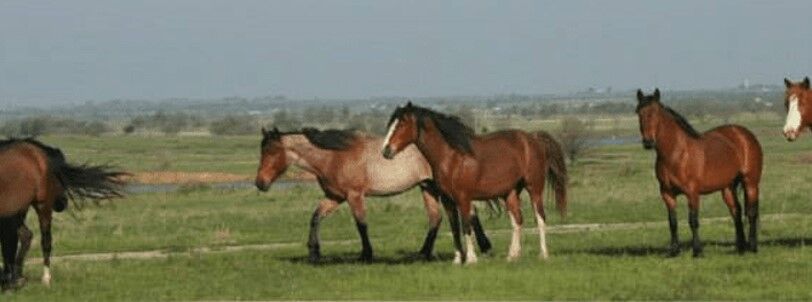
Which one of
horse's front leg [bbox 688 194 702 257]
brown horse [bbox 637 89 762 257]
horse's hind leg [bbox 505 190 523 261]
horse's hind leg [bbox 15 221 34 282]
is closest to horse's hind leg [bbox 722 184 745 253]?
brown horse [bbox 637 89 762 257]

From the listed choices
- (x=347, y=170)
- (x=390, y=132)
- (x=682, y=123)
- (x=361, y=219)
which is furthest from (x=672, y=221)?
(x=347, y=170)

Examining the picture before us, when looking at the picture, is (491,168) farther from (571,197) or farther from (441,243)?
(571,197)

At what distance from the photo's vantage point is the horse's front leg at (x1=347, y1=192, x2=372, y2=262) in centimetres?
1977

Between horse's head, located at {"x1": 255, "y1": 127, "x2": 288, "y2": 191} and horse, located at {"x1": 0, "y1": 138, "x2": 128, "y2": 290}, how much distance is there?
2.46 m

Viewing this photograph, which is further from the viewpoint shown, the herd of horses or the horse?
the herd of horses

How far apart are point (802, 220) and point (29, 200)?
50.7 feet

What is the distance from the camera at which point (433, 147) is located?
61.9ft

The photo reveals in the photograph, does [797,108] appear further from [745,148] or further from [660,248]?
[660,248]

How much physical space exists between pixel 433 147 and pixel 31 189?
5.37 m

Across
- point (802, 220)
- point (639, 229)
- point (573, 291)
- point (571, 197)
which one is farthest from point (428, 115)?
point (571, 197)

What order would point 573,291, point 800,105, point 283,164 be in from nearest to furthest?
point 573,291 → point 800,105 → point 283,164

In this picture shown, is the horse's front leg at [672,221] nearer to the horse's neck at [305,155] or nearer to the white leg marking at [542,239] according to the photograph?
the white leg marking at [542,239]

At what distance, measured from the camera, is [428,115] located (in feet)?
62.2

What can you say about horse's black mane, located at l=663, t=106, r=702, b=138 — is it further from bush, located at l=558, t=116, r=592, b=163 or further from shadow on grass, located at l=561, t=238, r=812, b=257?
bush, located at l=558, t=116, r=592, b=163
